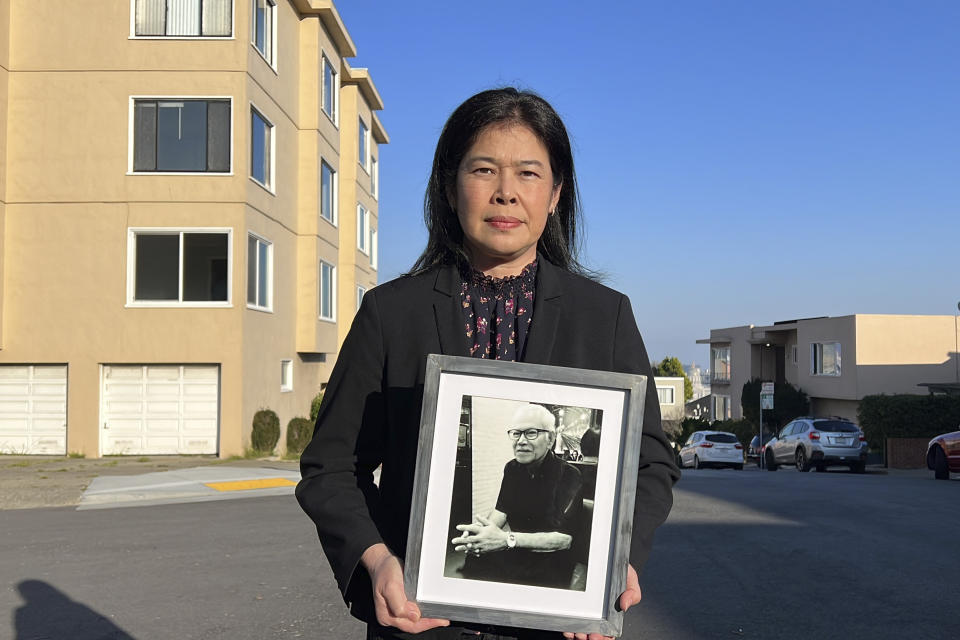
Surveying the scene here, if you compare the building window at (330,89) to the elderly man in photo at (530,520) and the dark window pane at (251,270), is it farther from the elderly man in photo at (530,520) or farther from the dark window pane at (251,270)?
the elderly man in photo at (530,520)

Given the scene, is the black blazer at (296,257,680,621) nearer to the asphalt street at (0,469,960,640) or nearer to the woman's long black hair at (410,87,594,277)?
the woman's long black hair at (410,87,594,277)

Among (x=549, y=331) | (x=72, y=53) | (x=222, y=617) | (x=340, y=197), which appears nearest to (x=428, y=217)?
(x=549, y=331)

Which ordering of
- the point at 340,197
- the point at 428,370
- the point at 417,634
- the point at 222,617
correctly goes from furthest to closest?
1. the point at 340,197
2. the point at 222,617
3. the point at 417,634
4. the point at 428,370

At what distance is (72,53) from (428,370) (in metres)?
21.0

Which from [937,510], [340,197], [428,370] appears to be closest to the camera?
[428,370]

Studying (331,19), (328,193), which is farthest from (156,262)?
(331,19)

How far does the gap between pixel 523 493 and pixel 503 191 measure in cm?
76

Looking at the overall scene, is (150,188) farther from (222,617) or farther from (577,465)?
(577,465)

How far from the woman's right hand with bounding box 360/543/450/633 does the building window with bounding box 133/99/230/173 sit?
1960 centimetres

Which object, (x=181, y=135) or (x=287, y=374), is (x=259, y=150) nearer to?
(x=181, y=135)

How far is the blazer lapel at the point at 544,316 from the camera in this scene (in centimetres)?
230

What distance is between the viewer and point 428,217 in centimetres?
273

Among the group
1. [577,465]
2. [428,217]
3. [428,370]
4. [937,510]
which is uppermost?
[428,217]

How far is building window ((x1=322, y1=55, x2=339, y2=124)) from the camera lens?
27797mm
